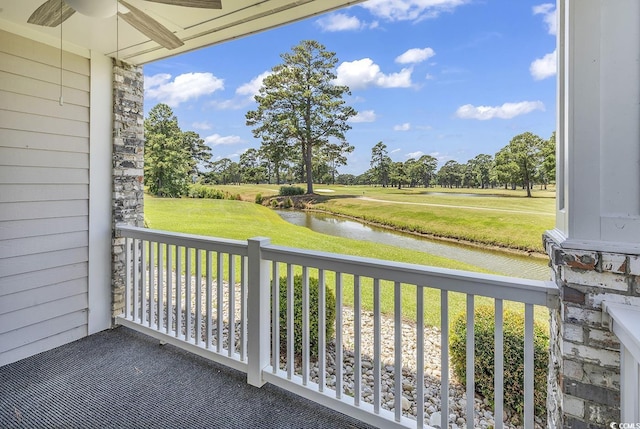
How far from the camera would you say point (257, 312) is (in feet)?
7.36

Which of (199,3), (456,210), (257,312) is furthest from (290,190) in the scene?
(199,3)

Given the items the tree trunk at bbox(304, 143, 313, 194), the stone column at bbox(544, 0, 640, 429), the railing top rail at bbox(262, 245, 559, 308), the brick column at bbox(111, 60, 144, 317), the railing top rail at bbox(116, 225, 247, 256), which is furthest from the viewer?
the brick column at bbox(111, 60, 144, 317)

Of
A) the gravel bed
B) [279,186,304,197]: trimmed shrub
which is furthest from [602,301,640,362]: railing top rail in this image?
[279,186,304,197]: trimmed shrub

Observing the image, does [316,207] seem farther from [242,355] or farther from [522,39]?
[522,39]

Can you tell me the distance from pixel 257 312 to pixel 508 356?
1.68 m

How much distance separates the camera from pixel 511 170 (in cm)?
212

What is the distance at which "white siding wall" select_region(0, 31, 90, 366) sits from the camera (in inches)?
96.4

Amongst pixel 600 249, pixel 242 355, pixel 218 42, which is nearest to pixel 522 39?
pixel 600 249

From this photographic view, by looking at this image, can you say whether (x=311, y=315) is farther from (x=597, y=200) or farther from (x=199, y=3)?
(x=199, y=3)

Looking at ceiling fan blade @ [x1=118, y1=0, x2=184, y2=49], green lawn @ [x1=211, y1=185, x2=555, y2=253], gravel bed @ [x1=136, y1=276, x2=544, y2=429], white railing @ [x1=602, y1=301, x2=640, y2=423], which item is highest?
ceiling fan blade @ [x1=118, y1=0, x2=184, y2=49]

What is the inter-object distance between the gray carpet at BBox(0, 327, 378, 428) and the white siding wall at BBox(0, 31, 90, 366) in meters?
0.31

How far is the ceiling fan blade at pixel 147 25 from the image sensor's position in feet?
6.08

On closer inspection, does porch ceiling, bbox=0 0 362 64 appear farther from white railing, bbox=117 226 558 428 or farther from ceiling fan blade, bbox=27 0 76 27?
white railing, bbox=117 226 558 428

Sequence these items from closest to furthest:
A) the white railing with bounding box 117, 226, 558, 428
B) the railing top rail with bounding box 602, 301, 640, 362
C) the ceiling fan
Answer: the railing top rail with bounding box 602, 301, 640, 362 < the white railing with bounding box 117, 226, 558, 428 < the ceiling fan
